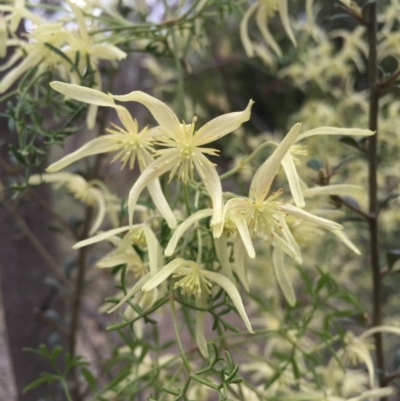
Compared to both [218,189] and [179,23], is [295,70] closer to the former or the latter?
[179,23]

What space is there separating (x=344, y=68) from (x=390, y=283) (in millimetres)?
589

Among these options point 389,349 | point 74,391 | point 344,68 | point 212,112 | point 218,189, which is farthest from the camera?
point 212,112

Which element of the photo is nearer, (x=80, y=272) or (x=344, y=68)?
(x=80, y=272)

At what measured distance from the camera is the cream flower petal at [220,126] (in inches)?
10.1

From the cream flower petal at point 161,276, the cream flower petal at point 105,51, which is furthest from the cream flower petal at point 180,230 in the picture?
the cream flower petal at point 105,51

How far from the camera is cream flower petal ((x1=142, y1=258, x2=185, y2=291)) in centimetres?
25

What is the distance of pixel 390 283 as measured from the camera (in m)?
1.10

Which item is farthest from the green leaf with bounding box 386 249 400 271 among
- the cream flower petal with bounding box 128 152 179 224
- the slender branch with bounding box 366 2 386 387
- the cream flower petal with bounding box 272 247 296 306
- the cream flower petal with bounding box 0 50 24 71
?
the cream flower petal with bounding box 0 50 24 71

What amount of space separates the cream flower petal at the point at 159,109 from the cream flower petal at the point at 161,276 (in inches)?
3.0

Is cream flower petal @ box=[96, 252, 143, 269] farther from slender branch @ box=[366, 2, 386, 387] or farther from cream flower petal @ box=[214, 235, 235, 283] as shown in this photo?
slender branch @ box=[366, 2, 386, 387]

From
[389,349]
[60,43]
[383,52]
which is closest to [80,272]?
[60,43]

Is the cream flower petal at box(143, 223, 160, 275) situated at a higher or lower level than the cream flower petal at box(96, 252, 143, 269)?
higher

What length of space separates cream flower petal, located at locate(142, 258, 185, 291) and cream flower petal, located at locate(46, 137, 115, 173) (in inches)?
3.3

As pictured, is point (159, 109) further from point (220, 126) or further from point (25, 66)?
point (25, 66)
